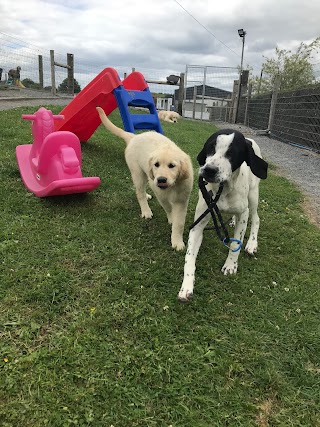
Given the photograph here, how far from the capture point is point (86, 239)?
3.59 meters

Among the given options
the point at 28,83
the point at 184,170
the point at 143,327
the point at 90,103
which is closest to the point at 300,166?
the point at 90,103

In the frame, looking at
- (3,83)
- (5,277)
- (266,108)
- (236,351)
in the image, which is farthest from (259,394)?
(3,83)

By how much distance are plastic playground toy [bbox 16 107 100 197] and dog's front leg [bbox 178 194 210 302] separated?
5.06 feet

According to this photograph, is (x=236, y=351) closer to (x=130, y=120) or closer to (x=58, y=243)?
(x=58, y=243)

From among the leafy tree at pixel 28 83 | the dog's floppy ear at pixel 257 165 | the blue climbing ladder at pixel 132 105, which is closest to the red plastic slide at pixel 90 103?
the blue climbing ladder at pixel 132 105

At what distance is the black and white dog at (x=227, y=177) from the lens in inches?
108

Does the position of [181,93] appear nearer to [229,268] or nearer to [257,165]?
[229,268]

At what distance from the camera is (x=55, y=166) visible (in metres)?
4.23

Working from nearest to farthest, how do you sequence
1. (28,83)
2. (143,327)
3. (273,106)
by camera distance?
(143,327) < (273,106) < (28,83)

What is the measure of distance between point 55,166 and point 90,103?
2.47 m

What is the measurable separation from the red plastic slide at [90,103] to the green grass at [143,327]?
2.74 m

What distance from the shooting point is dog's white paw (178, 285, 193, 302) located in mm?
2799

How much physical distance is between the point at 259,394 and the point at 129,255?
1.70 meters

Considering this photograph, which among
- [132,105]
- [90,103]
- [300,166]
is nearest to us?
[90,103]
